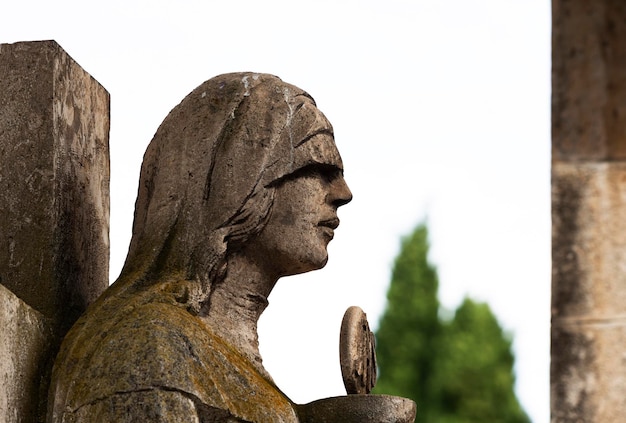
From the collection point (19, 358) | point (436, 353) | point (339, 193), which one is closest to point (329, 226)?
point (339, 193)

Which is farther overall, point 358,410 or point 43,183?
point 43,183

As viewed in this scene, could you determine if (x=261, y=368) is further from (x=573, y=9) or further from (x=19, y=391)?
(x=573, y=9)

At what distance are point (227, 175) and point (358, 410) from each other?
1.29 metres

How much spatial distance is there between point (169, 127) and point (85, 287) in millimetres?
1035

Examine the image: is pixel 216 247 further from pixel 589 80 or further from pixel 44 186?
pixel 589 80

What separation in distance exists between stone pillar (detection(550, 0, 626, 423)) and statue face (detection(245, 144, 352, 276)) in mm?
2813

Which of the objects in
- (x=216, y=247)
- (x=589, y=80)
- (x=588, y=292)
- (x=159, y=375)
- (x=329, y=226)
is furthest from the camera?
(x=329, y=226)

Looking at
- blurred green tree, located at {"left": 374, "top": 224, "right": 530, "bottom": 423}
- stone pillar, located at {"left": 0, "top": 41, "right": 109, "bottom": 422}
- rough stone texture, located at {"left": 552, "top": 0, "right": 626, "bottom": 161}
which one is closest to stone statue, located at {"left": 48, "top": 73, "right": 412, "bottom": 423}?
stone pillar, located at {"left": 0, "top": 41, "right": 109, "bottom": 422}

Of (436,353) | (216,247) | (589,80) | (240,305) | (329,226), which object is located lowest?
(240,305)

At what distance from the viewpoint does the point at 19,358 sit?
8.91m

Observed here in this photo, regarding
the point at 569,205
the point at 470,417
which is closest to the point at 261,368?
the point at 569,205

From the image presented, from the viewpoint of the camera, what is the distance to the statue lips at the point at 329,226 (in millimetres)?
9422

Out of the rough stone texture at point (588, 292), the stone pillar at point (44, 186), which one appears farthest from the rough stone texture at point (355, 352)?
the rough stone texture at point (588, 292)

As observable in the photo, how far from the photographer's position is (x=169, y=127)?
9.39 m
